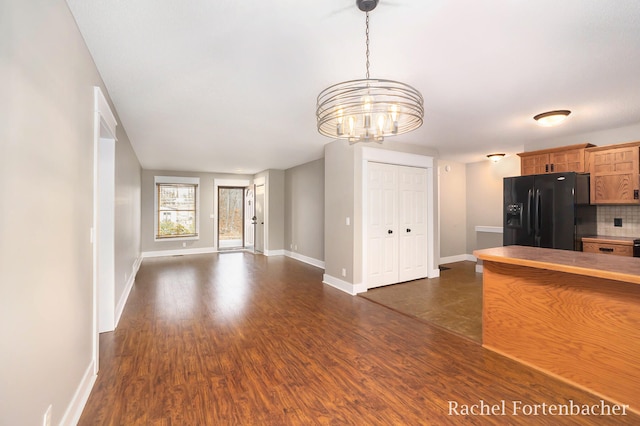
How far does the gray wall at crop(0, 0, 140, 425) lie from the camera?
3.69 feet

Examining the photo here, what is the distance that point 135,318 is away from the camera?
3.55 m

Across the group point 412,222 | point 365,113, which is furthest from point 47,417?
point 412,222

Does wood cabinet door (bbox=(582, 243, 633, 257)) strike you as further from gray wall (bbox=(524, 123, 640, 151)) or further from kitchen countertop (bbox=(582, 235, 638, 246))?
gray wall (bbox=(524, 123, 640, 151))

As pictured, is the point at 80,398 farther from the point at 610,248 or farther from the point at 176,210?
the point at 176,210

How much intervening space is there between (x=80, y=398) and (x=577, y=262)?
361 cm

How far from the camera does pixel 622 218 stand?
4215 millimetres

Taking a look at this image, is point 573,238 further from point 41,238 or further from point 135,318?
point 135,318

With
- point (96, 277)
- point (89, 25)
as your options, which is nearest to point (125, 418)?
point (96, 277)

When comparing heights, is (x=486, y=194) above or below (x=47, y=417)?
above

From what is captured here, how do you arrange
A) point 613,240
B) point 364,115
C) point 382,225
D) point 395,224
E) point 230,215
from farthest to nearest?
point 230,215 < point 395,224 < point 382,225 < point 613,240 < point 364,115

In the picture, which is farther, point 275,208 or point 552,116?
point 275,208

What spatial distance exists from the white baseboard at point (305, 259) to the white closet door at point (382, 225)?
6.56 ft

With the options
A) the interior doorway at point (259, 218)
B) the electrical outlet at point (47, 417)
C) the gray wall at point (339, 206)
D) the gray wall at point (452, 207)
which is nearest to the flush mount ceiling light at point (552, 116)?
the gray wall at point (339, 206)

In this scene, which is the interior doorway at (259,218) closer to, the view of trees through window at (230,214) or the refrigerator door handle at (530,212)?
the view of trees through window at (230,214)
